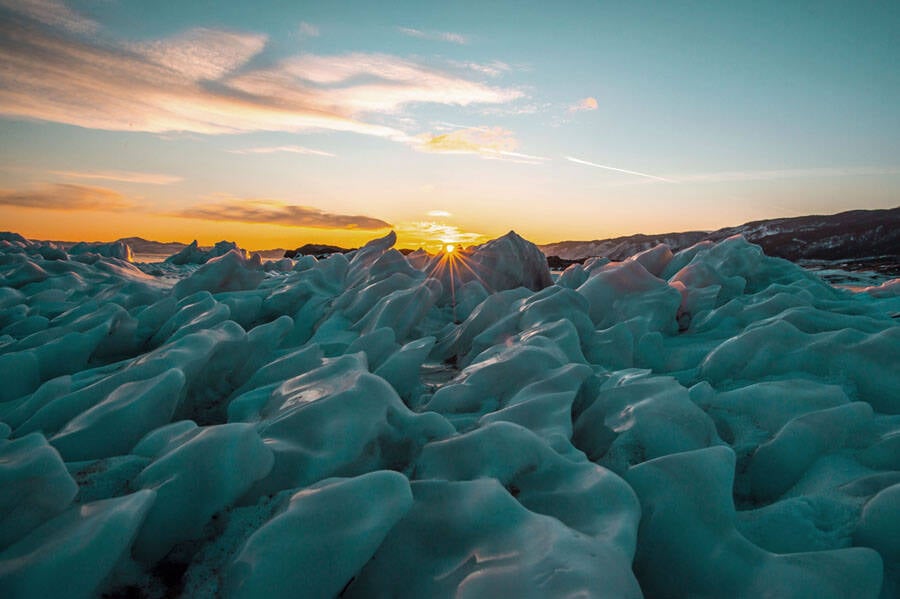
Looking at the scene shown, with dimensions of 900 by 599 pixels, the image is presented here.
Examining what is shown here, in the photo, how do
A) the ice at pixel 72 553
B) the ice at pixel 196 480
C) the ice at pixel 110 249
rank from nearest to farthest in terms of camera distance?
the ice at pixel 72 553, the ice at pixel 196 480, the ice at pixel 110 249

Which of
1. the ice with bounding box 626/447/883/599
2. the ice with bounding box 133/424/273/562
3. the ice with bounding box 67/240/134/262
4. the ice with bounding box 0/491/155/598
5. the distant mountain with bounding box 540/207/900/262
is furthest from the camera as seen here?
the distant mountain with bounding box 540/207/900/262

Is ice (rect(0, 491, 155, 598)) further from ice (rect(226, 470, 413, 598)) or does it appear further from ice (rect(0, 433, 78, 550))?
ice (rect(226, 470, 413, 598))

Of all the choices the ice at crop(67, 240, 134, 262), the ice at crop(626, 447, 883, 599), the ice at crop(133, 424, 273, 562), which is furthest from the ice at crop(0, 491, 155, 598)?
the ice at crop(67, 240, 134, 262)

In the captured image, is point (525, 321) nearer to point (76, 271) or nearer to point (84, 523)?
point (84, 523)

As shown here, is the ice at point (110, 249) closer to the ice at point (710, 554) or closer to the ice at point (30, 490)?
the ice at point (30, 490)

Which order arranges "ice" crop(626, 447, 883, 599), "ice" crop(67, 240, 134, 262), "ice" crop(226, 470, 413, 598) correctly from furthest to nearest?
"ice" crop(67, 240, 134, 262)
"ice" crop(626, 447, 883, 599)
"ice" crop(226, 470, 413, 598)

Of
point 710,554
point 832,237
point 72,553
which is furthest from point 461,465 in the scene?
point 832,237

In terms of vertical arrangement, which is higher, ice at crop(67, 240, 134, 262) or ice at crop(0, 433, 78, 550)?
ice at crop(67, 240, 134, 262)

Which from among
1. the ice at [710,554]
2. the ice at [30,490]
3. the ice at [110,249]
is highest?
the ice at [110,249]

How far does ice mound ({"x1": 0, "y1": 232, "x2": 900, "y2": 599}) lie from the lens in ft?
5.42

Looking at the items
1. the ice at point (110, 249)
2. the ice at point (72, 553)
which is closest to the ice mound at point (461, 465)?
the ice at point (72, 553)

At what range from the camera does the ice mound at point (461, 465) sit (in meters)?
1.65

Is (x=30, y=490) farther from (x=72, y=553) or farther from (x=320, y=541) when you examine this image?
(x=320, y=541)

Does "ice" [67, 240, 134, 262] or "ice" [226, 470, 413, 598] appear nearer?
"ice" [226, 470, 413, 598]
